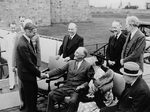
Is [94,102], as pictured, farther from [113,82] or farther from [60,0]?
[60,0]

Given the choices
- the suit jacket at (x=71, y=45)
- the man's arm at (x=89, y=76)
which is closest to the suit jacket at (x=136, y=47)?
the man's arm at (x=89, y=76)

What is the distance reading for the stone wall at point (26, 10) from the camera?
77.7 feet

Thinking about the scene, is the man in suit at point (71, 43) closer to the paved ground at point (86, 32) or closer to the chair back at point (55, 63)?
the chair back at point (55, 63)

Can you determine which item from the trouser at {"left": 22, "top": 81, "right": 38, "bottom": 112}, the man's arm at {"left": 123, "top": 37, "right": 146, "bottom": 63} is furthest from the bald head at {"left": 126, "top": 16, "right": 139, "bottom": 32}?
the trouser at {"left": 22, "top": 81, "right": 38, "bottom": 112}

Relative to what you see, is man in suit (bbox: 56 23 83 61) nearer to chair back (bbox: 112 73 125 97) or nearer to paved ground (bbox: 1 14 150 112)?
chair back (bbox: 112 73 125 97)

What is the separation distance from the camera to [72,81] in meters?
5.43

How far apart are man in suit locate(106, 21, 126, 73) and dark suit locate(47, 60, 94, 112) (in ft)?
3.42

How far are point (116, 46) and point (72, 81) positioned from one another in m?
1.46

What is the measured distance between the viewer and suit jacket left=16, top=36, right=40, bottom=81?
5.14 metres

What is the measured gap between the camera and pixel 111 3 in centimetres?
6625

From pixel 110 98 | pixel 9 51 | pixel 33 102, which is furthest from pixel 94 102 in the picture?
pixel 9 51

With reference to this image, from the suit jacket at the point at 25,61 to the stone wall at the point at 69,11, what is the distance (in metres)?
24.7

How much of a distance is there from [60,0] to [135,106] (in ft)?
87.3

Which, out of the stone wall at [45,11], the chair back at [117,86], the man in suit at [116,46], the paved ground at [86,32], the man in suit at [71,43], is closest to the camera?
the chair back at [117,86]
